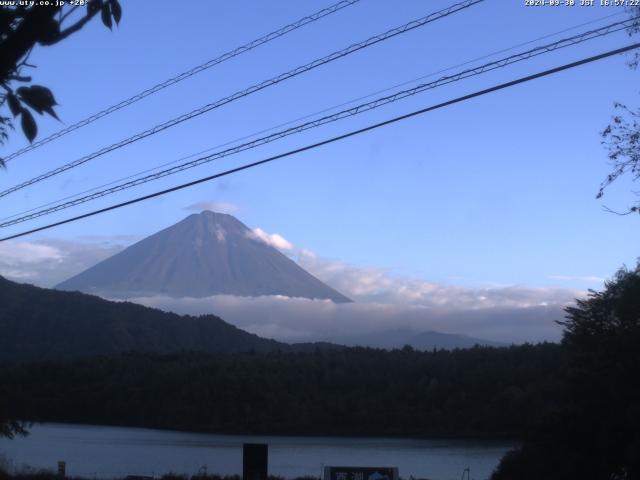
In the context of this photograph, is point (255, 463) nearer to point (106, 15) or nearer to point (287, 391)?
point (106, 15)

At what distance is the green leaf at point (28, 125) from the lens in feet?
13.5

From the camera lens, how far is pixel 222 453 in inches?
1711

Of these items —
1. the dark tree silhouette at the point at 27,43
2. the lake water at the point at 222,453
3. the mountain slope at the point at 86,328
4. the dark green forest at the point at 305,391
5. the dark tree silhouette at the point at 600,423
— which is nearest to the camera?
the dark tree silhouette at the point at 27,43

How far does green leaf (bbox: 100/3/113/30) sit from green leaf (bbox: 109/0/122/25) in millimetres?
22

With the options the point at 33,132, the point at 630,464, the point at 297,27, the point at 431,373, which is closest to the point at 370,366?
the point at 431,373

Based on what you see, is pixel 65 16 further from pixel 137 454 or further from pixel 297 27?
pixel 137 454

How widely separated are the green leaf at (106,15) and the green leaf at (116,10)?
22 millimetres

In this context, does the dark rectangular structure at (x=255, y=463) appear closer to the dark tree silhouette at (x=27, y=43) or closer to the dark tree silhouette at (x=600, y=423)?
the dark tree silhouette at (x=600, y=423)

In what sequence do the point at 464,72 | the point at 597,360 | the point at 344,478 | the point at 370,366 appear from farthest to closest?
1. the point at 370,366
2. the point at 597,360
3. the point at 344,478
4. the point at 464,72

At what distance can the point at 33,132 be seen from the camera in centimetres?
412

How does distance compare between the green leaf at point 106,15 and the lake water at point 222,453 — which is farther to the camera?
the lake water at point 222,453

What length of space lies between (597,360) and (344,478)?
22.0 ft

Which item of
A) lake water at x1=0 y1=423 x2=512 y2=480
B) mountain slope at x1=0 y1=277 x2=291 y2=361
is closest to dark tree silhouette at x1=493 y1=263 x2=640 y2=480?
lake water at x1=0 y1=423 x2=512 y2=480

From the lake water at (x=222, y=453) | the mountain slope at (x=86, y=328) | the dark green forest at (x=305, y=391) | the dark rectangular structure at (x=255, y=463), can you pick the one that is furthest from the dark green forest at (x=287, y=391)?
the dark rectangular structure at (x=255, y=463)
